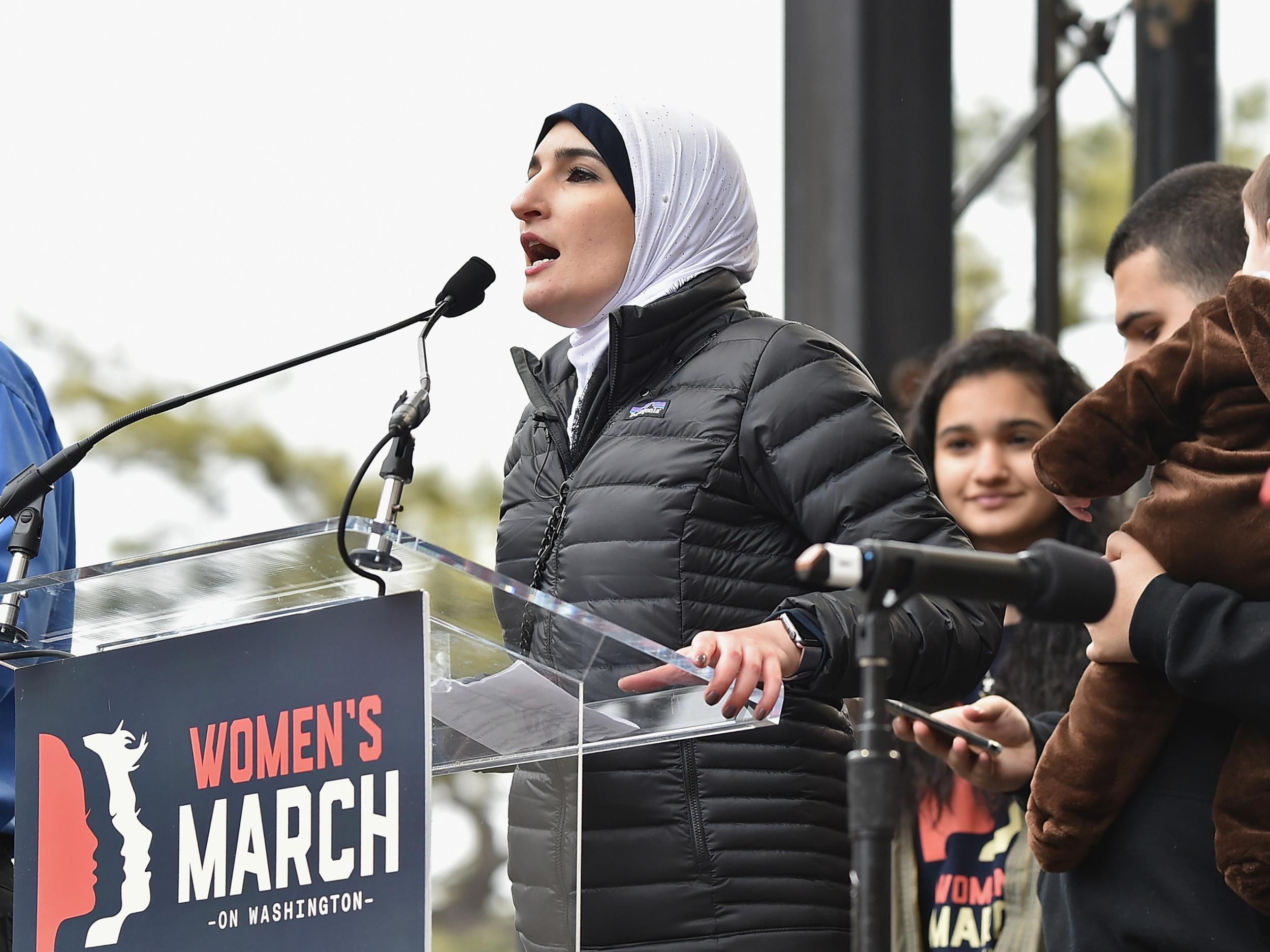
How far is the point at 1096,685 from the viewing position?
203 centimetres

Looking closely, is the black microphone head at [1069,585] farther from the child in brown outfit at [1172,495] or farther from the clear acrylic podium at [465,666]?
the child in brown outfit at [1172,495]

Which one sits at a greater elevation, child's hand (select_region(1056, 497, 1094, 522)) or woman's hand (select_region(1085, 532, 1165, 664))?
child's hand (select_region(1056, 497, 1094, 522))

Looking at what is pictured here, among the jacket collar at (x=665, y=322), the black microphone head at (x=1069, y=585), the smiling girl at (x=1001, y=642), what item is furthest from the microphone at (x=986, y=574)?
the smiling girl at (x=1001, y=642)

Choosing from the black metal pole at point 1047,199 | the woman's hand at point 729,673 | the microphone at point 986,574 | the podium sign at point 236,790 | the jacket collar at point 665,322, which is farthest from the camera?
the black metal pole at point 1047,199

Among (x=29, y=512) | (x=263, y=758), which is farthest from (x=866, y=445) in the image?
(x=29, y=512)

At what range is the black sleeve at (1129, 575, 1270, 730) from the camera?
185 centimetres

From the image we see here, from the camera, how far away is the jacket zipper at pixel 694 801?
2.00 meters

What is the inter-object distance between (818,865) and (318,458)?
8482mm

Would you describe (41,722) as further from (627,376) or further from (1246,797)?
(1246,797)

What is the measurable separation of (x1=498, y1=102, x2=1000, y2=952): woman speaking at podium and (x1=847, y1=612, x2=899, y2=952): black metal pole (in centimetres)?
42

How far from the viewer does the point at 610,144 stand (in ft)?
8.08

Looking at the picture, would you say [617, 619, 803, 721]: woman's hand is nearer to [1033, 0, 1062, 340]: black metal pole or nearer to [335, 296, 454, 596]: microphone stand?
[335, 296, 454, 596]: microphone stand

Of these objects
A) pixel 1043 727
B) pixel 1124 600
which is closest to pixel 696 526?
pixel 1124 600

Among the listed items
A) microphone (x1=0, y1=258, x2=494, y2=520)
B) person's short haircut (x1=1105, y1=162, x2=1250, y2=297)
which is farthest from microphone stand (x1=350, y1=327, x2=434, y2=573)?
person's short haircut (x1=1105, y1=162, x2=1250, y2=297)
